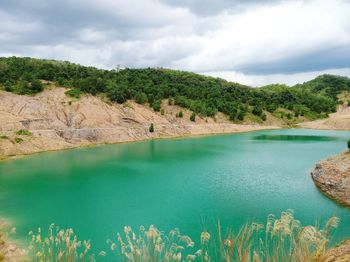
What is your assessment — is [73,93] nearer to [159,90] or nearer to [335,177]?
[159,90]

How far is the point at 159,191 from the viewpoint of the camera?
27.7m

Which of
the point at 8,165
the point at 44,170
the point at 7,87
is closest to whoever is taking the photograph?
the point at 44,170

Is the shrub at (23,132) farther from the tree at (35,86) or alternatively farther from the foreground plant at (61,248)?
the foreground plant at (61,248)

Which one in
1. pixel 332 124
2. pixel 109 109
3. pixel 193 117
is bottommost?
pixel 332 124

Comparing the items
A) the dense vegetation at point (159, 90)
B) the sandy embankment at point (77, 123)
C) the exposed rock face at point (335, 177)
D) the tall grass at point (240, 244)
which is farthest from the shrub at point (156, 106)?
the tall grass at point (240, 244)

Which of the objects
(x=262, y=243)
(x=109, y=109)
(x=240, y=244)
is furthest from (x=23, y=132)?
(x=240, y=244)

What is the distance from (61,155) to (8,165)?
8386mm

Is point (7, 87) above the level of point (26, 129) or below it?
above

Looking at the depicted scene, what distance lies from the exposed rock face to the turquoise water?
86 cm

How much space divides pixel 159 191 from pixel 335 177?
14.4 m

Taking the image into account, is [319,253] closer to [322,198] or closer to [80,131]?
[322,198]

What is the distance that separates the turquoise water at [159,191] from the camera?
20.7 meters

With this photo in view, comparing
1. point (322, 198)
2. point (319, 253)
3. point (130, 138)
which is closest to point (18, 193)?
point (322, 198)

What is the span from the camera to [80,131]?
59875 mm
